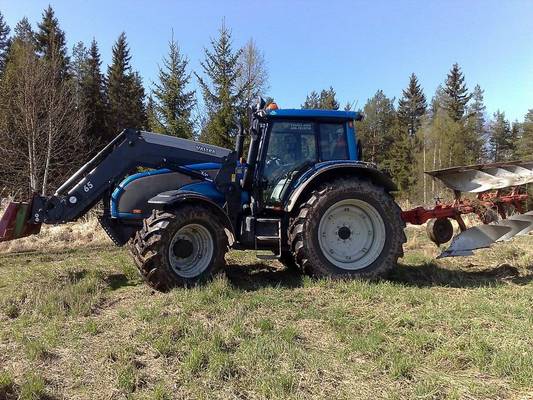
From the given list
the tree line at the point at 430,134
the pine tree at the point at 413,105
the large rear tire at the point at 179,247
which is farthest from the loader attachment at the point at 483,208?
the pine tree at the point at 413,105

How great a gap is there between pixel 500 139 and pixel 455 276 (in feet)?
157

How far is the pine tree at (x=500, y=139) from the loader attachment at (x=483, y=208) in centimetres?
4327

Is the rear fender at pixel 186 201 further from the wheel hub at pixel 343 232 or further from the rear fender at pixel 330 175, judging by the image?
the wheel hub at pixel 343 232

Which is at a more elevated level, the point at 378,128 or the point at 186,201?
the point at 378,128

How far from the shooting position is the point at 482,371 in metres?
3.62

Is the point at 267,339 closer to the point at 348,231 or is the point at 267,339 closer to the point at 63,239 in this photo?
the point at 348,231

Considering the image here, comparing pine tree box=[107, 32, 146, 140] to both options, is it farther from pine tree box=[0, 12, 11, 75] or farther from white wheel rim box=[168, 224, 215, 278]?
white wheel rim box=[168, 224, 215, 278]

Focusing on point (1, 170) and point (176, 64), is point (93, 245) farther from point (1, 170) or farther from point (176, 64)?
point (176, 64)

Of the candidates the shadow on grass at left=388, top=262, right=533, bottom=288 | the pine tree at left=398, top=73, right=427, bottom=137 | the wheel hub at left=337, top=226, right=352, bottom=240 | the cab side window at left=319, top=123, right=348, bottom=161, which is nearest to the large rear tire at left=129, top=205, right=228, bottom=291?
the wheel hub at left=337, top=226, right=352, bottom=240

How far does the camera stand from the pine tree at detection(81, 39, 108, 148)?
107ft

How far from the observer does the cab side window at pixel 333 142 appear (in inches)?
275

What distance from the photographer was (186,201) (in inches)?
241

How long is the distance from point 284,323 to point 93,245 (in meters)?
7.73

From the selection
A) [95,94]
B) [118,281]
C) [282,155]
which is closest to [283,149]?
[282,155]
